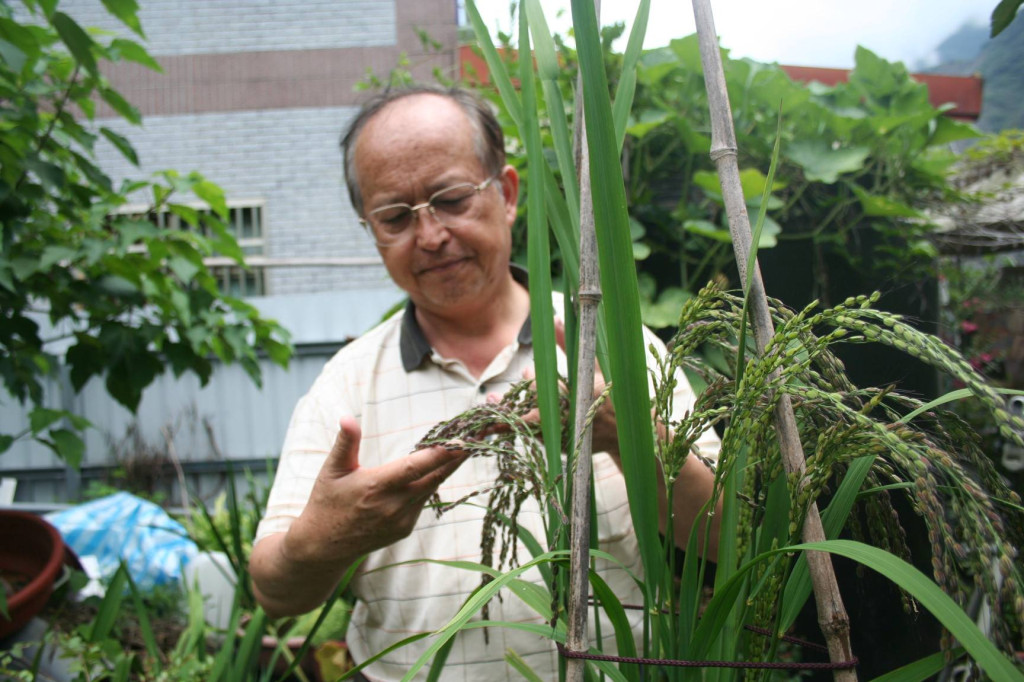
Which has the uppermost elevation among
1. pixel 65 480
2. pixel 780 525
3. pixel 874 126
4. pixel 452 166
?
pixel 874 126

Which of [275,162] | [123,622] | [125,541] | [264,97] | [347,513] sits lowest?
[123,622]

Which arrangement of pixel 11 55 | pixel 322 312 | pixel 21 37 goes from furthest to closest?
1. pixel 322 312
2. pixel 21 37
3. pixel 11 55

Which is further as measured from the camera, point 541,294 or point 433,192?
point 433,192

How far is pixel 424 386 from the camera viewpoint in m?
1.67

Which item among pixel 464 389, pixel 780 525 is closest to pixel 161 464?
pixel 464 389

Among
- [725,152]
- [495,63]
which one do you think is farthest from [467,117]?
[725,152]

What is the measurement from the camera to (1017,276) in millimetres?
1542

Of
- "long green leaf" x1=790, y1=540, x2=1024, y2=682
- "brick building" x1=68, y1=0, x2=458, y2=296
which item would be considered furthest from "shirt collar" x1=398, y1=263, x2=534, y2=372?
"brick building" x1=68, y1=0, x2=458, y2=296

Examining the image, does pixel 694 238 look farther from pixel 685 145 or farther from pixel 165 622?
pixel 165 622

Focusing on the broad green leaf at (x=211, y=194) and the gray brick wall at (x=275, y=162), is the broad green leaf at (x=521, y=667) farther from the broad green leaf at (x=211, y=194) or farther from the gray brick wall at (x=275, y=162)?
the gray brick wall at (x=275, y=162)

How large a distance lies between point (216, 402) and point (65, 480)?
1547 millimetres

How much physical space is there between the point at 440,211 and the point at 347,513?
2.31 feet

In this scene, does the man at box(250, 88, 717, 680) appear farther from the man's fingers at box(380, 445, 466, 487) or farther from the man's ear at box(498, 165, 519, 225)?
the man's fingers at box(380, 445, 466, 487)

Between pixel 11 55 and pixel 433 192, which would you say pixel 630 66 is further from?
pixel 11 55
